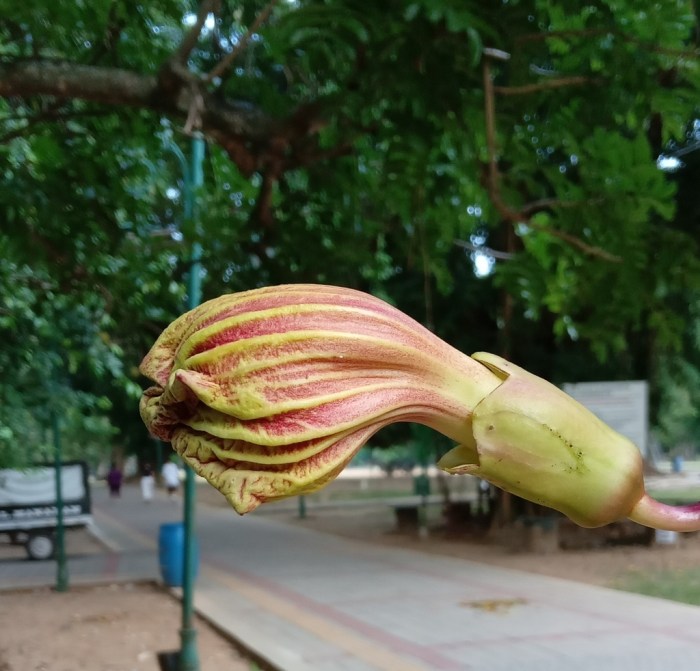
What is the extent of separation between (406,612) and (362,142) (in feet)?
21.2

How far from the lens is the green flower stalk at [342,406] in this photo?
0.72 m

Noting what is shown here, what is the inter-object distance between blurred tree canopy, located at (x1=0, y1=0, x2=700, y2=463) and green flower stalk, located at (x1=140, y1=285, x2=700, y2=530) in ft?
5.47

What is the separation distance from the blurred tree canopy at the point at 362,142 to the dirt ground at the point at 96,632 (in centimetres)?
405

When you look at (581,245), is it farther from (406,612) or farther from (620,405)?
(406,612)

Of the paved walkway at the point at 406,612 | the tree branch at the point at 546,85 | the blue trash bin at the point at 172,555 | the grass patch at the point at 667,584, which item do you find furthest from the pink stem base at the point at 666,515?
the blue trash bin at the point at 172,555

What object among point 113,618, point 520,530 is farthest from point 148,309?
point 520,530

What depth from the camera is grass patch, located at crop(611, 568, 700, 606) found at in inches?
372

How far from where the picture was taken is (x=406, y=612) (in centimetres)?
881

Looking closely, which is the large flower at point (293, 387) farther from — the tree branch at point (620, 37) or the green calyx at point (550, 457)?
the tree branch at point (620, 37)

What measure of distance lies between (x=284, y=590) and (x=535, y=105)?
27.9ft

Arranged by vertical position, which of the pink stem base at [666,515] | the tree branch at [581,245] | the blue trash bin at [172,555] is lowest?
the blue trash bin at [172,555]

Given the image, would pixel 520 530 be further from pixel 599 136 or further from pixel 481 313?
pixel 599 136

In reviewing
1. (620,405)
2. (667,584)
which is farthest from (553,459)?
(667,584)

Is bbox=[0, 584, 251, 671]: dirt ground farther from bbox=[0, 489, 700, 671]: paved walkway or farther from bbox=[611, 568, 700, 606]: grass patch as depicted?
bbox=[611, 568, 700, 606]: grass patch
